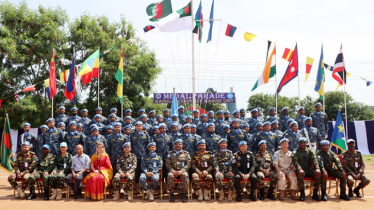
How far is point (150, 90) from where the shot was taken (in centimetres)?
1961

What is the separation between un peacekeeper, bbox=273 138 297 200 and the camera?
6570 mm

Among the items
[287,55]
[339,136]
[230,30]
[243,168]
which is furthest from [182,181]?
[287,55]

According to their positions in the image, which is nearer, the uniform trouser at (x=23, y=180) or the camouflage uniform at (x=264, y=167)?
the camouflage uniform at (x=264, y=167)

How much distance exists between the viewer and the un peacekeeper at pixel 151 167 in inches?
266

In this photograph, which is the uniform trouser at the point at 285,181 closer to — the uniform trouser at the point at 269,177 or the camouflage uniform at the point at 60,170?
the uniform trouser at the point at 269,177

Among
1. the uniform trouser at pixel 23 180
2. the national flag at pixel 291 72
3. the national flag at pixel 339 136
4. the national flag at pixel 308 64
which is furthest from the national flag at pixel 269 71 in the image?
the uniform trouser at pixel 23 180

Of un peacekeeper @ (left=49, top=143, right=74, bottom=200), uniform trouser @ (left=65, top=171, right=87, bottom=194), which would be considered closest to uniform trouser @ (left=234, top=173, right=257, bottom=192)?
uniform trouser @ (left=65, top=171, right=87, bottom=194)

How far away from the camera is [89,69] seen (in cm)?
1080

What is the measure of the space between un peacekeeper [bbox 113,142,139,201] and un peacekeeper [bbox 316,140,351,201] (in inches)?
172

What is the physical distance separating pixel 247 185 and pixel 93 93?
1467 centimetres

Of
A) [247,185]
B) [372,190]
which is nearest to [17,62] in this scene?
[247,185]

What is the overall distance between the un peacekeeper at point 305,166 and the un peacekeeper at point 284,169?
0.40 feet

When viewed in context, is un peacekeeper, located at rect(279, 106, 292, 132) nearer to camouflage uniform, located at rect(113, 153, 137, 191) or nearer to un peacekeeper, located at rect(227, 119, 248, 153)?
un peacekeeper, located at rect(227, 119, 248, 153)
